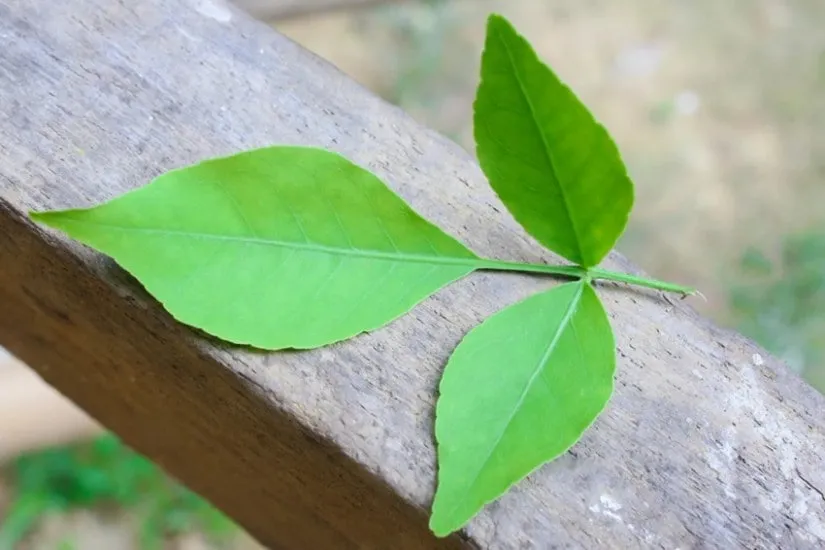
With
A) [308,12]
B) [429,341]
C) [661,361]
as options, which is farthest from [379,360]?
[308,12]

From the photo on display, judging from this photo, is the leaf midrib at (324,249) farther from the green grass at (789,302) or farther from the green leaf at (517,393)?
the green grass at (789,302)

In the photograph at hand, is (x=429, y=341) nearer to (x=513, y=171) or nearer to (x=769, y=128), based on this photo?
Result: (x=513, y=171)

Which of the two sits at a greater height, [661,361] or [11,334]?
[661,361]

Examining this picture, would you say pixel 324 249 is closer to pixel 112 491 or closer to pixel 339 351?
pixel 339 351

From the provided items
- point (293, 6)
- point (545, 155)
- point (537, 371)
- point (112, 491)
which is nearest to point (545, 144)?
point (545, 155)

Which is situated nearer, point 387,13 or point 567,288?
point 567,288

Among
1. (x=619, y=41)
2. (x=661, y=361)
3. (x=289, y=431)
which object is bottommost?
(x=289, y=431)

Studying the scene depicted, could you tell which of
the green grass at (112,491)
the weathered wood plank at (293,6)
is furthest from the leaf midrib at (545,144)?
the weathered wood plank at (293,6)
